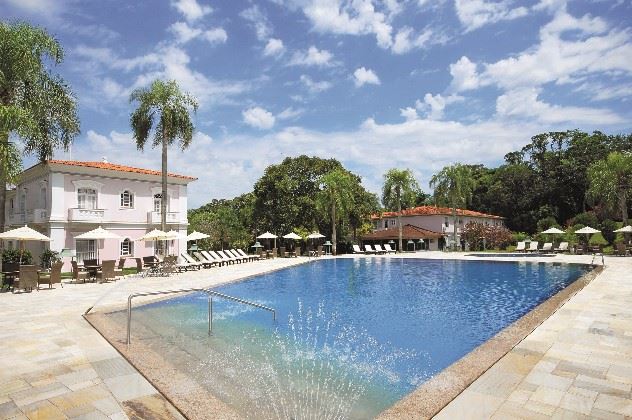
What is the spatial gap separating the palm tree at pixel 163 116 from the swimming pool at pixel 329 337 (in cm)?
1140

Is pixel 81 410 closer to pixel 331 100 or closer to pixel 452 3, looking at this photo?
pixel 452 3

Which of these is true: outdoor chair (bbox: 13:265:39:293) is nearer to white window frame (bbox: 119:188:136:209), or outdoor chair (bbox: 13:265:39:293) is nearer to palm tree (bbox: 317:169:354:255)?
white window frame (bbox: 119:188:136:209)

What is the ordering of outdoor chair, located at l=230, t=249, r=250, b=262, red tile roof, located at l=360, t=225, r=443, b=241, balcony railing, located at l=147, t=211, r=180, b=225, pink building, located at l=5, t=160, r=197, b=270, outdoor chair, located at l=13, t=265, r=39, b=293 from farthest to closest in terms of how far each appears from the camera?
red tile roof, located at l=360, t=225, r=443, b=241
balcony railing, located at l=147, t=211, r=180, b=225
outdoor chair, located at l=230, t=249, r=250, b=262
pink building, located at l=5, t=160, r=197, b=270
outdoor chair, located at l=13, t=265, r=39, b=293

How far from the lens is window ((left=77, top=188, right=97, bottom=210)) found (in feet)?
84.7

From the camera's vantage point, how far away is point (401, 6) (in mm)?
15086

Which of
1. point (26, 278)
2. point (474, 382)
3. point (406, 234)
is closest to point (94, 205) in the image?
point (26, 278)

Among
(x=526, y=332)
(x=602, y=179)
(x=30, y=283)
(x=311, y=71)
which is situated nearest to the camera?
(x=526, y=332)

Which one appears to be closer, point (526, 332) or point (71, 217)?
point (526, 332)

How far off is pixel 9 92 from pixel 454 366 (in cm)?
1974

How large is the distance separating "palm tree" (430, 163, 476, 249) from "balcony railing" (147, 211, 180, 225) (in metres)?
27.6

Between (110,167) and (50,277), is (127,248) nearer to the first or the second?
(110,167)

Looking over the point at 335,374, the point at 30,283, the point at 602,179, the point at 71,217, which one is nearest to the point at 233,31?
the point at 30,283

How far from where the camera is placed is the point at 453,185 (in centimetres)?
4316

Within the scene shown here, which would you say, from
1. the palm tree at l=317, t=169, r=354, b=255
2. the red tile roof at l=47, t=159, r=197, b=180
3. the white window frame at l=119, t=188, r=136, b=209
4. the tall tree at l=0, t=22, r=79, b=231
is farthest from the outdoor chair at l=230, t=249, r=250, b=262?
the tall tree at l=0, t=22, r=79, b=231
